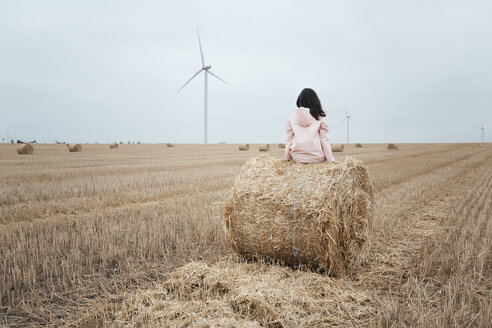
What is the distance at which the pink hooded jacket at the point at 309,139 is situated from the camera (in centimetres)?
512

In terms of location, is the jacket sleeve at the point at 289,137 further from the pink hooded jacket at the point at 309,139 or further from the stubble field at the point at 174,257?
the stubble field at the point at 174,257

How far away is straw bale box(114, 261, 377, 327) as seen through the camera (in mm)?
3232

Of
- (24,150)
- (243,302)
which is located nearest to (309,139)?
(243,302)

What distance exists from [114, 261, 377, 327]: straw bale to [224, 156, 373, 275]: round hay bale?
38 centimetres

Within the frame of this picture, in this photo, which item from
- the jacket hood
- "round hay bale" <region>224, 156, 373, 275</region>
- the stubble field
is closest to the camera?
the stubble field

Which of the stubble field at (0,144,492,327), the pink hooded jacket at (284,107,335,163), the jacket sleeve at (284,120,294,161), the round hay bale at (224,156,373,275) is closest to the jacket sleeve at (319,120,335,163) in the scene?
the pink hooded jacket at (284,107,335,163)

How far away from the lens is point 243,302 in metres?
3.48

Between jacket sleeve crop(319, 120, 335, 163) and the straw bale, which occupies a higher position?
jacket sleeve crop(319, 120, 335, 163)

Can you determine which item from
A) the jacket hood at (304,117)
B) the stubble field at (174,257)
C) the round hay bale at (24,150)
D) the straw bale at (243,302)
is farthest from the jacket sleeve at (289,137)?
the round hay bale at (24,150)

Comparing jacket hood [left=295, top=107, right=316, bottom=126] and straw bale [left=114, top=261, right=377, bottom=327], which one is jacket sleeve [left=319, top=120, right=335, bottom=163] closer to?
jacket hood [left=295, top=107, right=316, bottom=126]

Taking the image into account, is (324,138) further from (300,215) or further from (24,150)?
(24,150)

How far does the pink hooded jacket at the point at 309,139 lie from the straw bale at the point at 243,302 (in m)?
1.84

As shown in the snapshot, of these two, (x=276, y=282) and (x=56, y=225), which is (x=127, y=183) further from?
(x=276, y=282)

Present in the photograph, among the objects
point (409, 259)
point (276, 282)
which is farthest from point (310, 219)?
point (409, 259)
